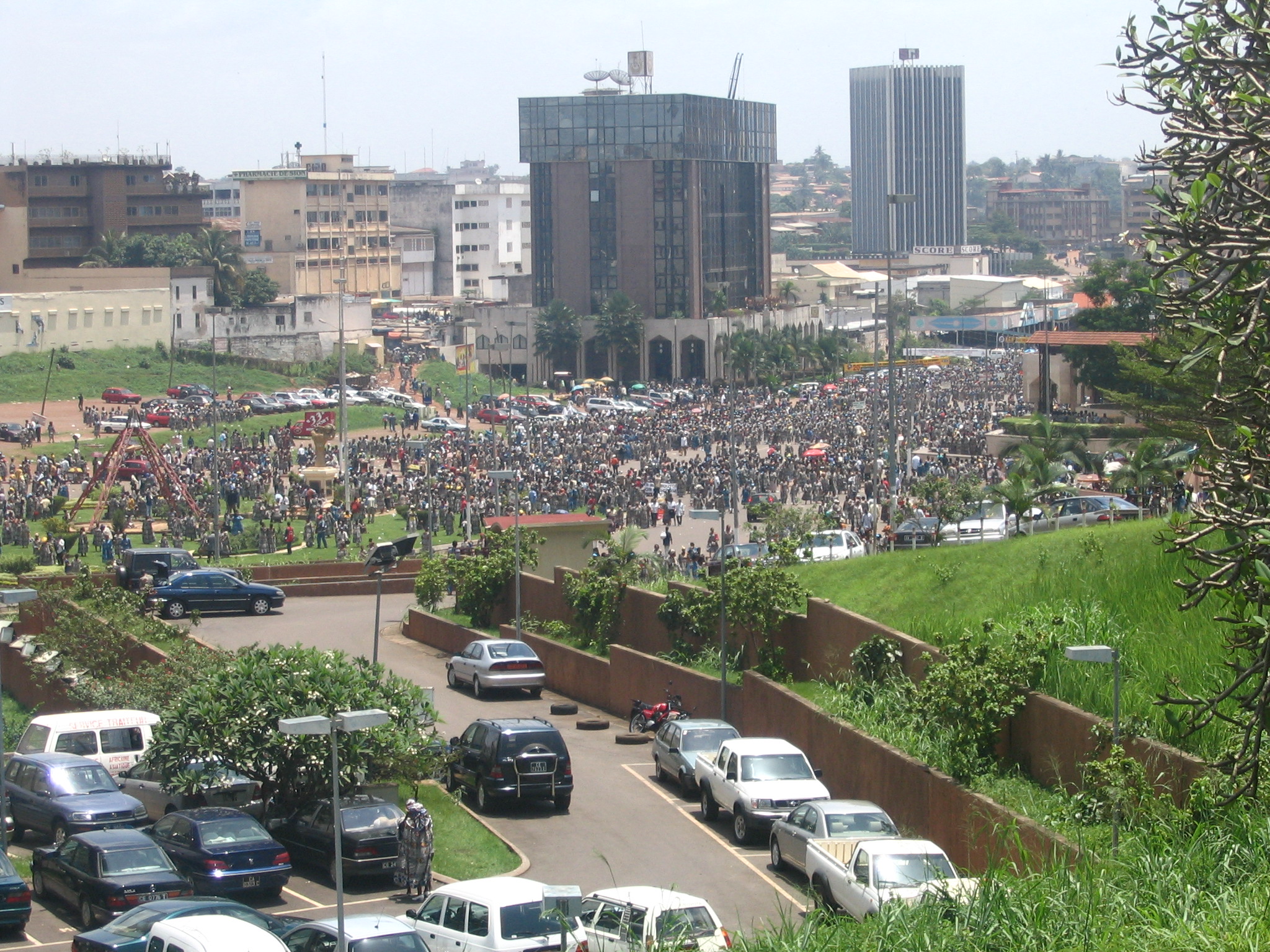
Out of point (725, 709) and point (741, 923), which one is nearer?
point (741, 923)

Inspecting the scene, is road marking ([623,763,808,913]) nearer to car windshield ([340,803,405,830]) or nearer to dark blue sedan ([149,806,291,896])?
car windshield ([340,803,405,830])

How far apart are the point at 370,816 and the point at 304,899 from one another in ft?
3.47

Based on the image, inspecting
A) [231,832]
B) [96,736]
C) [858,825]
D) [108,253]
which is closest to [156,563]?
[96,736]

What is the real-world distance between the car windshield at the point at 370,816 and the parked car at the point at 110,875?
190 cm

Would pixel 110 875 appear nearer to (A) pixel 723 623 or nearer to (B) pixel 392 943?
(B) pixel 392 943

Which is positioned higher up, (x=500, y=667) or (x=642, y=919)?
(x=642, y=919)

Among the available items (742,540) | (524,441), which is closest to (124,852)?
(742,540)

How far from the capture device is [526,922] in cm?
1334

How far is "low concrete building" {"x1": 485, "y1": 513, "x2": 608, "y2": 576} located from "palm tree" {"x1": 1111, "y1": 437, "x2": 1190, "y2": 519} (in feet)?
35.6

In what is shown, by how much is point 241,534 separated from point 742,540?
1329cm

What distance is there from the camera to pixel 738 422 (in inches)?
2746

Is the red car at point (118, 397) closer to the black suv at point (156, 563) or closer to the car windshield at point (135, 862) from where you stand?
Result: the black suv at point (156, 563)

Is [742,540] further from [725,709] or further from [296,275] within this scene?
[296,275]

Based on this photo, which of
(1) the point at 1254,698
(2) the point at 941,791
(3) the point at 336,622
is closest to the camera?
(1) the point at 1254,698
